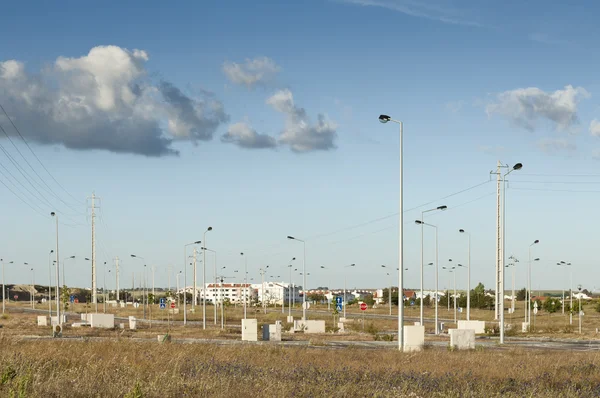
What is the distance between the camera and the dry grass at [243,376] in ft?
42.1

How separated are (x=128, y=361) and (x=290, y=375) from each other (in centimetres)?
410

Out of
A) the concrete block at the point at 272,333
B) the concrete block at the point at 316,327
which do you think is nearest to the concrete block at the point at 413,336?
the concrete block at the point at 272,333

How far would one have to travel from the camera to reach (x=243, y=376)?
50.4ft

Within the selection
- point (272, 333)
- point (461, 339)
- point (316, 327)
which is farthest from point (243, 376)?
point (316, 327)

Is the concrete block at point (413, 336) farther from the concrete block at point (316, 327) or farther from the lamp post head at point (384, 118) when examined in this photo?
the concrete block at point (316, 327)

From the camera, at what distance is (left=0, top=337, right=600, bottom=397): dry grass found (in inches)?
506

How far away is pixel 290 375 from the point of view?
627 inches

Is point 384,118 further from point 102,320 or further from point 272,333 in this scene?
point 102,320

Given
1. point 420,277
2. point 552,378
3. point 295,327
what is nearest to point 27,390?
point 552,378

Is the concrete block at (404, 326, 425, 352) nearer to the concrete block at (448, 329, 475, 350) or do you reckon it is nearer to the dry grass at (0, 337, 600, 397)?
the concrete block at (448, 329, 475, 350)

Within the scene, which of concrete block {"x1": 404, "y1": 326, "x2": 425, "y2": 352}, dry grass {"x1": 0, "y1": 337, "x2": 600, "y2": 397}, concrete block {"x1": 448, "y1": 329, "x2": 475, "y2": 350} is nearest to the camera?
dry grass {"x1": 0, "y1": 337, "x2": 600, "y2": 397}

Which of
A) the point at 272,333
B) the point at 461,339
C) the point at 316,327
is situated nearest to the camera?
the point at 461,339

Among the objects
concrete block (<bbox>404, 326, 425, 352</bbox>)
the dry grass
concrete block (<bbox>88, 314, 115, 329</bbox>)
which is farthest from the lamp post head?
concrete block (<bbox>88, 314, 115, 329</bbox>)

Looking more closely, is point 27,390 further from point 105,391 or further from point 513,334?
point 513,334
